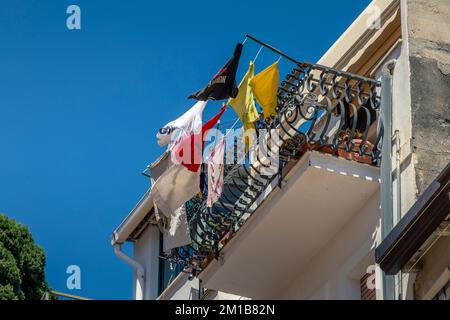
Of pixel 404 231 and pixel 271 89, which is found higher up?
pixel 271 89

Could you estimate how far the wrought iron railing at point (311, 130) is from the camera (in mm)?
13648

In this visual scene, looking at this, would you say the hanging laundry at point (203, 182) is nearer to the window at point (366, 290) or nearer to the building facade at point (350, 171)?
the building facade at point (350, 171)

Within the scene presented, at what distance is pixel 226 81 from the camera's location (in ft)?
49.3

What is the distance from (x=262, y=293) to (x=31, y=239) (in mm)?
17122

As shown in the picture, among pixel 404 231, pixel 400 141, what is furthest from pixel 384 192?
pixel 404 231

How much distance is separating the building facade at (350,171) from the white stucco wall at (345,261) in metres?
0.01

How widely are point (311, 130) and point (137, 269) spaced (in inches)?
322

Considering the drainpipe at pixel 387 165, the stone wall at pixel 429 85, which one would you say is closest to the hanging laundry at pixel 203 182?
the drainpipe at pixel 387 165

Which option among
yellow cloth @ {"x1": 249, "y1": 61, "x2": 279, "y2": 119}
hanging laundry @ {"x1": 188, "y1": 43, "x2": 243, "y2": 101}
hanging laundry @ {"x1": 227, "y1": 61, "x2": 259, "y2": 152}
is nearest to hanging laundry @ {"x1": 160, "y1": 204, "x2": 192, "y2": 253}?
hanging laundry @ {"x1": 188, "y1": 43, "x2": 243, "y2": 101}

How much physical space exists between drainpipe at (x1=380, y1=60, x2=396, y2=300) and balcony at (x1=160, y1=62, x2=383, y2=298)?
0.14 metres

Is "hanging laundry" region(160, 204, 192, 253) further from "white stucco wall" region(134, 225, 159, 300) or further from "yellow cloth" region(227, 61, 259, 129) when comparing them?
"white stucco wall" region(134, 225, 159, 300)

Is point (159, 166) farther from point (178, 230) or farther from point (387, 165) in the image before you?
point (387, 165)

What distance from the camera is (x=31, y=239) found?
105 ft
